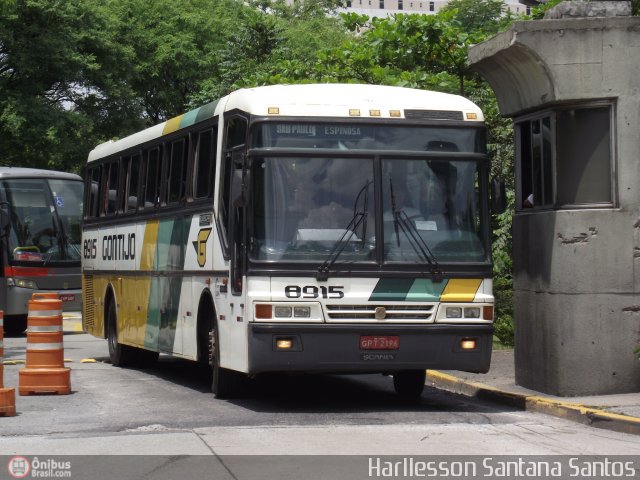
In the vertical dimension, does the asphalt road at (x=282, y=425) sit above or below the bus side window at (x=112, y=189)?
below

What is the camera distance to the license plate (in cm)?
1257

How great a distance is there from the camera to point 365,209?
12.7 meters

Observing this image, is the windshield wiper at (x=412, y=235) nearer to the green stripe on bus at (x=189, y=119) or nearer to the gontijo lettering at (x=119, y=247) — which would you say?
the green stripe on bus at (x=189, y=119)

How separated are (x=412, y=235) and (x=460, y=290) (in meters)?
0.74

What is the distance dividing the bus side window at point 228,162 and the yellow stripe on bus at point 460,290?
97.0 inches

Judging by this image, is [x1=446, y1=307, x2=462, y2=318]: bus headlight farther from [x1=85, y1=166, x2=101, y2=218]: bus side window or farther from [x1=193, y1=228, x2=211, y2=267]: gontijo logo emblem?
[x1=85, y1=166, x2=101, y2=218]: bus side window

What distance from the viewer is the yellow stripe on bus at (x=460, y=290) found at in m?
12.8

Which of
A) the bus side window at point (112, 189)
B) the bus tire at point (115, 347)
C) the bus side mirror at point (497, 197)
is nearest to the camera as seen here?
the bus side mirror at point (497, 197)

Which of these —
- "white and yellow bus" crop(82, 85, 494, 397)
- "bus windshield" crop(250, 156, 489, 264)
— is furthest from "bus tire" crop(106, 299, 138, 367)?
"bus windshield" crop(250, 156, 489, 264)

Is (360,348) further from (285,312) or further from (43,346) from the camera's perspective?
(43,346)

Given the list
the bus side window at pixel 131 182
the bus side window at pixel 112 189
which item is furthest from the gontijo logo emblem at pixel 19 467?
the bus side window at pixel 112 189

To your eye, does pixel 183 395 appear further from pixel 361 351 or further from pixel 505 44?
pixel 505 44

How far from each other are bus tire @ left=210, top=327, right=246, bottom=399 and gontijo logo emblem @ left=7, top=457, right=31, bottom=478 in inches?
172

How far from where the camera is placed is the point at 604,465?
9.42m
